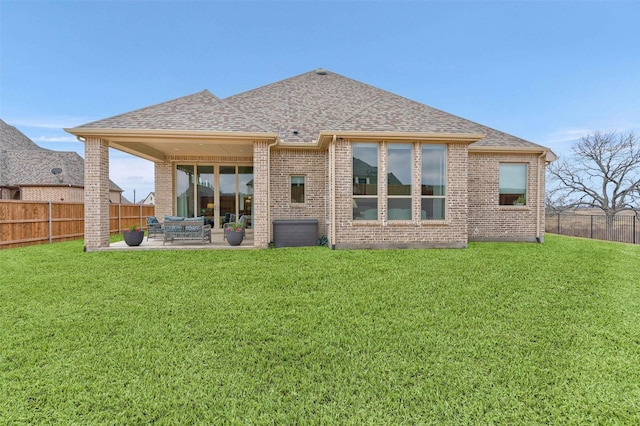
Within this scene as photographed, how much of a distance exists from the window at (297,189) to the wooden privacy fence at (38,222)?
9.64 metres

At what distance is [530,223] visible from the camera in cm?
1199

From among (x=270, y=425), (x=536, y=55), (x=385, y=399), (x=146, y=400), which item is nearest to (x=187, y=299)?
(x=146, y=400)

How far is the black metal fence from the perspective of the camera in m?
16.3

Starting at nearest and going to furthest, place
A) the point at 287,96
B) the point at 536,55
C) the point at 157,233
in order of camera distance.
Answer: the point at 157,233, the point at 287,96, the point at 536,55

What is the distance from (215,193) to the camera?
13453 mm

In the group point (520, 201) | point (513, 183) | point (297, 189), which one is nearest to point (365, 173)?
point (297, 189)

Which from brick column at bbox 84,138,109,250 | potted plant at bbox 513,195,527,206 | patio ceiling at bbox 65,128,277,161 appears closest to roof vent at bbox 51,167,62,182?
patio ceiling at bbox 65,128,277,161

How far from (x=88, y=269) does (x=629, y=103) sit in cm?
3964

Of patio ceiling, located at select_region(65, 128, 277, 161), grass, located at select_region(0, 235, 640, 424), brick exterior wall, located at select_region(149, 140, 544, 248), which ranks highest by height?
patio ceiling, located at select_region(65, 128, 277, 161)

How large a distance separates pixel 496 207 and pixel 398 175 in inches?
195

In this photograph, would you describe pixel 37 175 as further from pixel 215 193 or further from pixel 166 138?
pixel 166 138

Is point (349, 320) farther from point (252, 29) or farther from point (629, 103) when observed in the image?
point (629, 103)

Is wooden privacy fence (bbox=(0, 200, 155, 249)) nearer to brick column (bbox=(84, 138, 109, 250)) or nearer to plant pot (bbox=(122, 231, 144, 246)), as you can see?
brick column (bbox=(84, 138, 109, 250))

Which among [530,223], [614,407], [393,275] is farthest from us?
[530,223]
